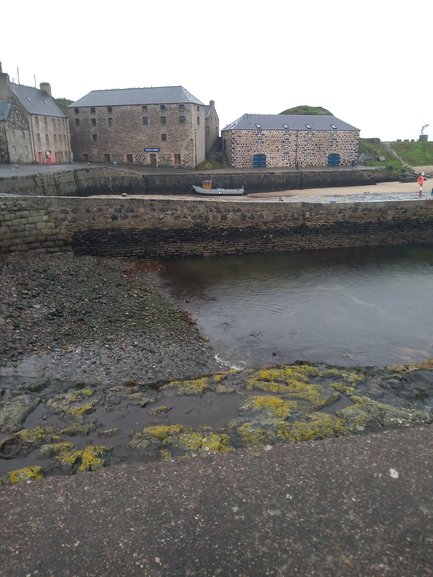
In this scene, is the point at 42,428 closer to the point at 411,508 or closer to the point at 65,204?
the point at 411,508

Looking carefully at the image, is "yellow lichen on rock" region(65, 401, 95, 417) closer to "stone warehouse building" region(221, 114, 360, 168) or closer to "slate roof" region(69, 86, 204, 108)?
"slate roof" region(69, 86, 204, 108)

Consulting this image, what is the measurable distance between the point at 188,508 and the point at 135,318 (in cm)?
606

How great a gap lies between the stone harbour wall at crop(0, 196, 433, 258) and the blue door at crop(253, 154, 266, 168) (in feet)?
75.7

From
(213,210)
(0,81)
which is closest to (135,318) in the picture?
(213,210)

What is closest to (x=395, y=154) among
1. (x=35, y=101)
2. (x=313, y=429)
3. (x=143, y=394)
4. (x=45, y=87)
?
(x=45, y=87)

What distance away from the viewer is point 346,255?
17.8 meters

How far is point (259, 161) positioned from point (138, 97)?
500 inches

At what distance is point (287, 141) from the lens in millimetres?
40219

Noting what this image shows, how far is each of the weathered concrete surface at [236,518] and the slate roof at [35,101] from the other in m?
38.0

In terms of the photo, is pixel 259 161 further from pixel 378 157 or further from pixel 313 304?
pixel 313 304

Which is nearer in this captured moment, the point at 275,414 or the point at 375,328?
the point at 275,414

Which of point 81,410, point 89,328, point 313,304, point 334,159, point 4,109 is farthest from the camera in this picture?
point 334,159

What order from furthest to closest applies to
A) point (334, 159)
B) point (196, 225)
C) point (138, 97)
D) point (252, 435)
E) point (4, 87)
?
point (334, 159), point (138, 97), point (4, 87), point (196, 225), point (252, 435)

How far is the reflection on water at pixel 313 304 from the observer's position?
955cm
